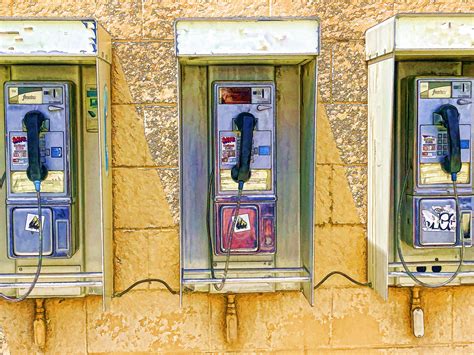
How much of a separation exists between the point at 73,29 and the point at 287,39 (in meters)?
0.92

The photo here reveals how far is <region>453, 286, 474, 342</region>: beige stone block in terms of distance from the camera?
11.1 feet

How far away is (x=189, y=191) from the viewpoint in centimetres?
322

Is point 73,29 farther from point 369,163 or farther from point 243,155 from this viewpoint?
point 369,163

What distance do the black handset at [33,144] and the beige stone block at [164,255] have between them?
0.68 metres

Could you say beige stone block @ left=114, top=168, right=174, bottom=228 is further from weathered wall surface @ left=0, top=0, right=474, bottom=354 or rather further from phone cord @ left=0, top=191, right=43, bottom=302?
phone cord @ left=0, top=191, right=43, bottom=302

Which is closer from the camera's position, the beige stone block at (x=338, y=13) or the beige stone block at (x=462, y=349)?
the beige stone block at (x=338, y=13)

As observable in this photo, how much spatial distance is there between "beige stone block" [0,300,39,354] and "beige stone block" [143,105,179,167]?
3.39 ft

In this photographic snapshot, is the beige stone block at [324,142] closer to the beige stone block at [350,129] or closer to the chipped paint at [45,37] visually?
the beige stone block at [350,129]

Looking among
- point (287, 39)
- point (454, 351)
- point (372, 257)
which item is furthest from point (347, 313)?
point (287, 39)

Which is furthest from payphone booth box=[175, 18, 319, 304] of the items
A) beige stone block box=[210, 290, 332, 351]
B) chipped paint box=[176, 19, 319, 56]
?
beige stone block box=[210, 290, 332, 351]

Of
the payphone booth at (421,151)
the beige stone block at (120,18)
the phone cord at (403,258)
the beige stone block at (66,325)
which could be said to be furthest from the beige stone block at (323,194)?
the beige stone block at (66,325)

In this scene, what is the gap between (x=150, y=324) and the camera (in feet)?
10.9

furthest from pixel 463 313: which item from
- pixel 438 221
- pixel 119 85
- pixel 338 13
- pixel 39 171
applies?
pixel 39 171

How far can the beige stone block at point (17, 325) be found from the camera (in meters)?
3.29
